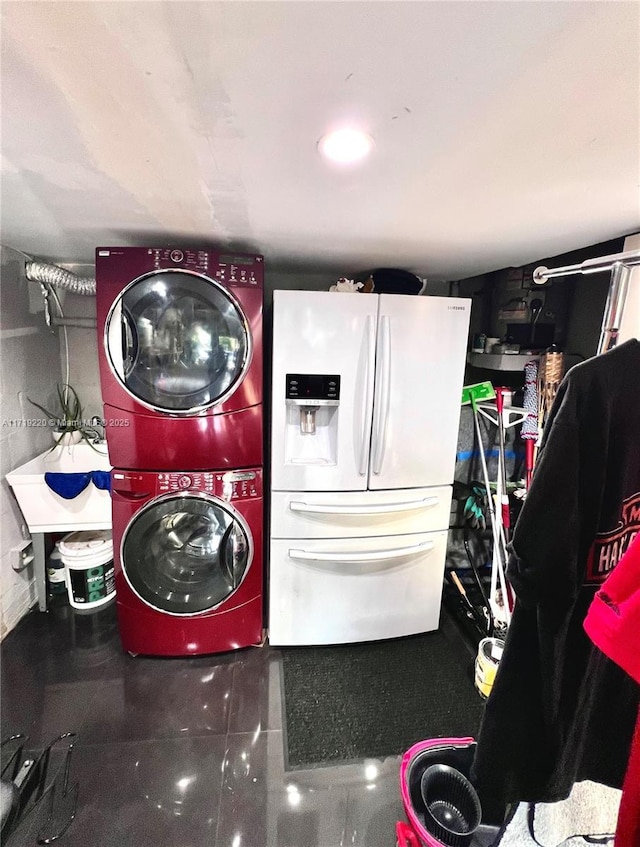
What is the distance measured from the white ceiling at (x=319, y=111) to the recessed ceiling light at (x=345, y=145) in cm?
3

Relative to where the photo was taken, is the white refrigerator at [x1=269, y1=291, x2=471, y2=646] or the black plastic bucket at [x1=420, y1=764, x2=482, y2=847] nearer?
the black plastic bucket at [x1=420, y1=764, x2=482, y2=847]

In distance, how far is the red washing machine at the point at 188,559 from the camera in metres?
1.71

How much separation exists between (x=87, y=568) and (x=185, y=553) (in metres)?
0.66

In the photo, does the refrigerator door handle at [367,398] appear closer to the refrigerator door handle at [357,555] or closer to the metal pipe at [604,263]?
the refrigerator door handle at [357,555]

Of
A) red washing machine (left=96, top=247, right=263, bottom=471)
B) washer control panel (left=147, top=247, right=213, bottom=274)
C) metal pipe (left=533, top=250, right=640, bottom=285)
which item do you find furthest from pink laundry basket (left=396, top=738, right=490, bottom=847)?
washer control panel (left=147, top=247, right=213, bottom=274)

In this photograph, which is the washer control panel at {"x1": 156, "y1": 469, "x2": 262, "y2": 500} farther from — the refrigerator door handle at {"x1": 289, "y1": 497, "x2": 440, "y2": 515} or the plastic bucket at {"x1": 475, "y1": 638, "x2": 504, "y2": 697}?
the plastic bucket at {"x1": 475, "y1": 638, "x2": 504, "y2": 697}

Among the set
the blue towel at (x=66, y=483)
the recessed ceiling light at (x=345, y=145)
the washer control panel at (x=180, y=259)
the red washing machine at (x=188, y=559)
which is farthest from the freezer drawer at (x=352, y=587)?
the recessed ceiling light at (x=345, y=145)

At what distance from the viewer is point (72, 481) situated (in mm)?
1874

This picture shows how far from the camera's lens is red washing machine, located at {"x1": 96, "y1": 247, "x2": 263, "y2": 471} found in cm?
157

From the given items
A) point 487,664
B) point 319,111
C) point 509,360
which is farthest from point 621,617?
point 509,360

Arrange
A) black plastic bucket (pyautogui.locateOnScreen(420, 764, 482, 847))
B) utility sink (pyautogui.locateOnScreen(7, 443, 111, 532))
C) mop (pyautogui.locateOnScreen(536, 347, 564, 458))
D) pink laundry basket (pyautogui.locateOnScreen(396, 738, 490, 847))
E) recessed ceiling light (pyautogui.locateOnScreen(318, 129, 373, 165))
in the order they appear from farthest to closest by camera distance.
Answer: utility sink (pyautogui.locateOnScreen(7, 443, 111, 532)) < mop (pyautogui.locateOnScreen(536, 347, 564, 458)) < black plastic bucket (pyautogui.locateOnScreen(420, 764, 482, 847)) < pink laundry basket (pyautogui.locateOnScreen(396, 738, 490, 847)) < recessed ceiling light (pyautogui.locateOnScreen(318, 129, 373, 165))

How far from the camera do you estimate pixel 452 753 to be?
1.22 meters

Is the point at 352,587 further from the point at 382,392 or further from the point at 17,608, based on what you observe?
the point at 17,608

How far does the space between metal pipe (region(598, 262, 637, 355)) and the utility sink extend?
1997 millimetres
